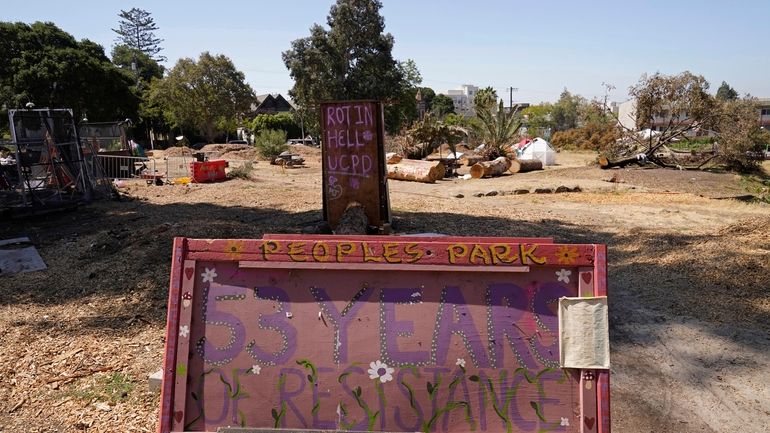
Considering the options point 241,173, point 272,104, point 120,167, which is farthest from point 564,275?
point 272,104

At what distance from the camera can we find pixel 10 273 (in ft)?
22.8

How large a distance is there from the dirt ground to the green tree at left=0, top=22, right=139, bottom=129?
28.6m

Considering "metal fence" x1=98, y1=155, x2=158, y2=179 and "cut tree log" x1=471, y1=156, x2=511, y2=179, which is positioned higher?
"metal fence" x1=98, y1=155, x2=158, y2=179

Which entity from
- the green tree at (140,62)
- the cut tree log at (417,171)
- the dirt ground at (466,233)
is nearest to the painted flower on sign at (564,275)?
the dirt ground at (466,233)

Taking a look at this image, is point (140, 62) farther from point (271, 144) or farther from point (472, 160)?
point (472, 160)

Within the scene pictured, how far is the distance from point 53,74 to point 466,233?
36.0 m

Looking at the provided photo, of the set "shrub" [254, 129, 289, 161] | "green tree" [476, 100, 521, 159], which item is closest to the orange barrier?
"shrub" [254, 129, 289, 161]

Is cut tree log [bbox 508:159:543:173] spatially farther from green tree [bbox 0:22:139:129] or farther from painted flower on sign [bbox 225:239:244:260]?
green tree [bbox 0:22:139:129]

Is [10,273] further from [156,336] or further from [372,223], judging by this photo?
[372,223]

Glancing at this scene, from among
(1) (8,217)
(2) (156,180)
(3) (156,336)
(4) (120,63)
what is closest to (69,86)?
(2) (156,180)

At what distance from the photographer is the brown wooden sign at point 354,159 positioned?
8.88m

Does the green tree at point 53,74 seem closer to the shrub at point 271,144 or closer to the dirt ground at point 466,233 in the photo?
the shrub at point 271,144

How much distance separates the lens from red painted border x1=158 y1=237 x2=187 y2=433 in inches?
87.4

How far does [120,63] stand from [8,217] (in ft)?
278
